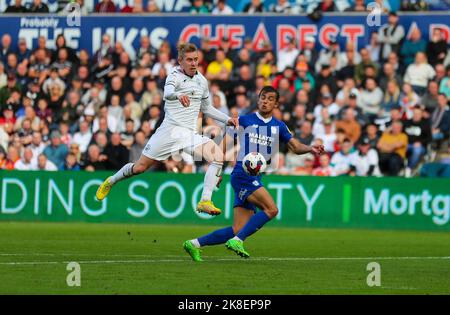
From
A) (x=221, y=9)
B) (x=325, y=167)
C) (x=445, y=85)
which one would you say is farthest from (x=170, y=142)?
(x=221, y=9)

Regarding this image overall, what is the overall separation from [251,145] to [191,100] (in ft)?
5.25

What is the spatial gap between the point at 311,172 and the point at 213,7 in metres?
5.63

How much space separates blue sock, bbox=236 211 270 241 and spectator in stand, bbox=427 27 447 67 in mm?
12170

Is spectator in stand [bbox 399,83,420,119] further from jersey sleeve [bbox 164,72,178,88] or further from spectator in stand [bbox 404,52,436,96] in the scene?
jersey sleeve [bbox 164,72,178,88]

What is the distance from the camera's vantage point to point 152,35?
2886 centimetres

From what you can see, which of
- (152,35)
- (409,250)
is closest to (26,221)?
(152,35)

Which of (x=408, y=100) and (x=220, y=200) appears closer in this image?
(x=220, y=200)

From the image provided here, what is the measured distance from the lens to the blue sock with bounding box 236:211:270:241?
50.4 ft

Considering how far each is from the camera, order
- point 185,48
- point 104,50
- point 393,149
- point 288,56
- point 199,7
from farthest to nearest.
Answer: point 199,7 → point 104,50 → point 288,56 → point 393,149 → point 185,48

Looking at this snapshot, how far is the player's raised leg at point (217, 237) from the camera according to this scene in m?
15.4

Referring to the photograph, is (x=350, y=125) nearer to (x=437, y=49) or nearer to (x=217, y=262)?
(x=437, y=49)

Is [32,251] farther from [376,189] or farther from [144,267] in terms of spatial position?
[376,189]

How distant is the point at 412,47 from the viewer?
87.8ft

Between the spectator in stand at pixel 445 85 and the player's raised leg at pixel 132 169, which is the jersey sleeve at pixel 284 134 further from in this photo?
the spectator in stand at pixel 445 85
